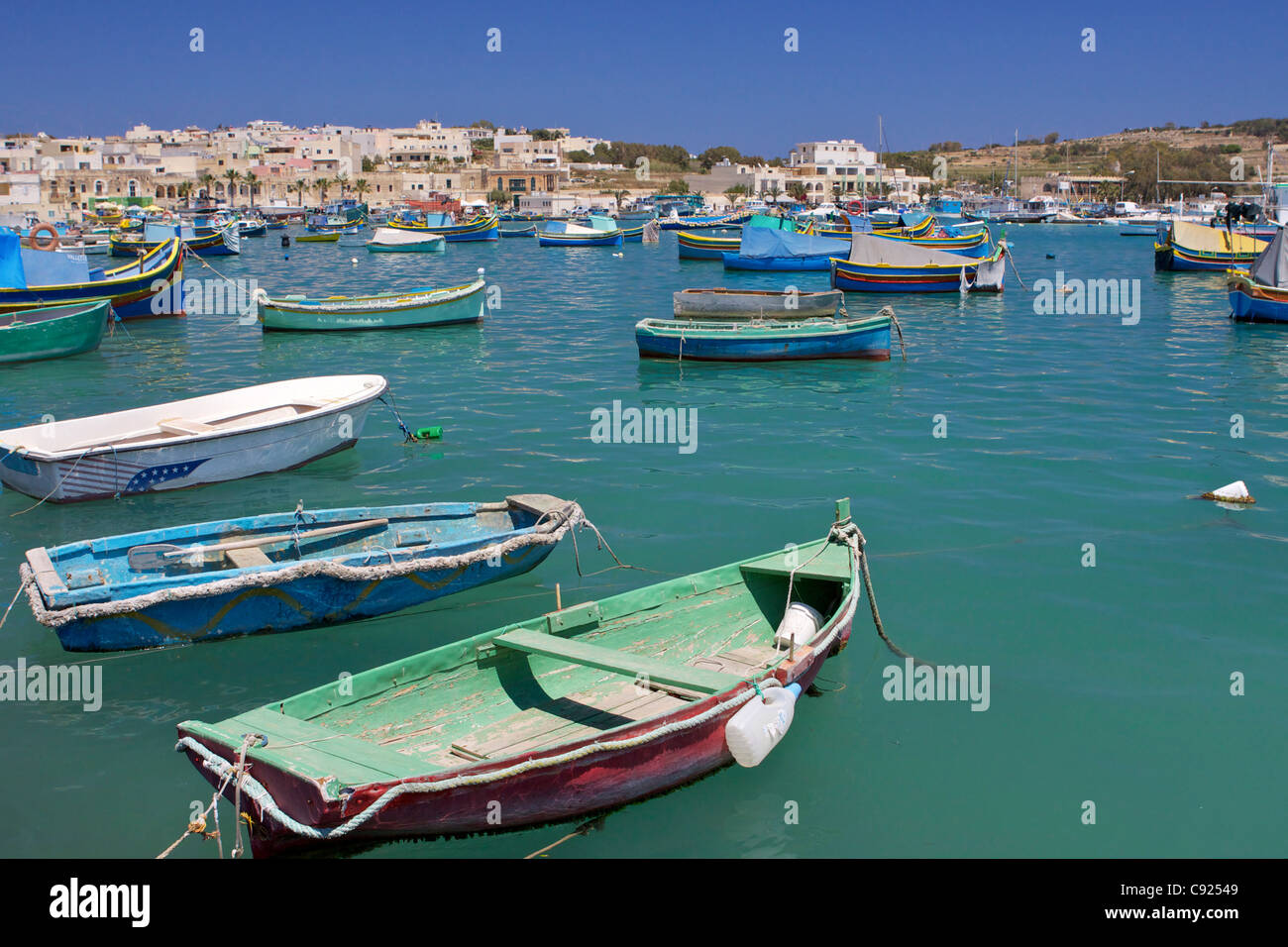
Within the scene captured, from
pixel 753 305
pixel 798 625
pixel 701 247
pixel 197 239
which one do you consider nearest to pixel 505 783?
pixel 798 625

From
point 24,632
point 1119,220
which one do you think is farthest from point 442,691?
point 1119,220

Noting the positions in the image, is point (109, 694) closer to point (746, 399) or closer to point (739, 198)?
point (746, 399)

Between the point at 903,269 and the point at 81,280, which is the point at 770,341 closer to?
the point at 903,269

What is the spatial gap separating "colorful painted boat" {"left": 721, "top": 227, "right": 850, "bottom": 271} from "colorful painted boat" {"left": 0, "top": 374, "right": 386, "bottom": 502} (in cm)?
3484

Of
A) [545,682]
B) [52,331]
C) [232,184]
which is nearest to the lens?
[545,682]

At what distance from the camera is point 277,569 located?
9.38m

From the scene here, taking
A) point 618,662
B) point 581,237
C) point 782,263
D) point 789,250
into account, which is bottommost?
point 618,662

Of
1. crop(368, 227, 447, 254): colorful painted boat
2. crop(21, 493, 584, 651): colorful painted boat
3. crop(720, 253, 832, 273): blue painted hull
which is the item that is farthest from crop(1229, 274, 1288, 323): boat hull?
crop(368, 227, 447, 254): colorful painted boat

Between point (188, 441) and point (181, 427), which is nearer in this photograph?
point (188, 441)

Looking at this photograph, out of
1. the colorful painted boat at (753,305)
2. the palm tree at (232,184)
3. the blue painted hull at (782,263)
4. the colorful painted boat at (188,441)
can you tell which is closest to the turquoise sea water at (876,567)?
the colorful painted boat at (188,441)

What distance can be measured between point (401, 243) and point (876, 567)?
60.4 m

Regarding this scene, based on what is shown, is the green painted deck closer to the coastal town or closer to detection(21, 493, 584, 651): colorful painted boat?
detection(21, 493, 584, 651): colorful painted boat

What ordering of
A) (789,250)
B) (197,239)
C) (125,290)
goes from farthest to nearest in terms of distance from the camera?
(197,239)
(789,250)
(125,290)

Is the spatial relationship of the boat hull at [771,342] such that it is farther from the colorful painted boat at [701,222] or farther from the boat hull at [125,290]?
the colorful painted boat at [701,222]
